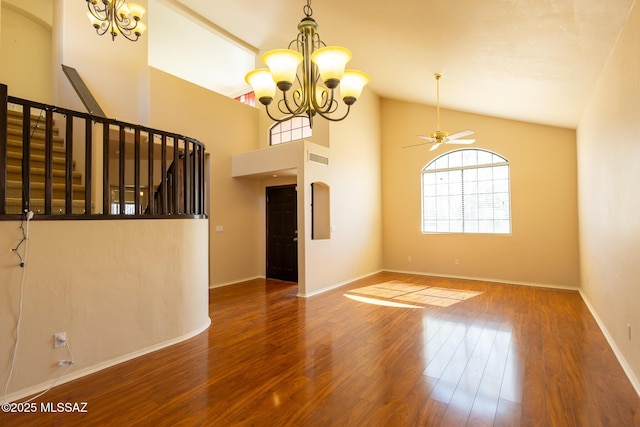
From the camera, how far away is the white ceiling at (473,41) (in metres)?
2.59

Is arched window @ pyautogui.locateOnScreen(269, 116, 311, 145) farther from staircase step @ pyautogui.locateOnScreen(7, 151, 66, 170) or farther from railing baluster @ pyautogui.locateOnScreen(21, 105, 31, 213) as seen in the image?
railing baluster @ pyautogui.locateOnScreen(21, 105, 31, 213)

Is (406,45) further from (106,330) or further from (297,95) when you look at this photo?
(106,330)

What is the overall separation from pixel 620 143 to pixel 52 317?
17.0ft

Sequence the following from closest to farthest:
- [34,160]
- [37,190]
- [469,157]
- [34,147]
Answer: [37,190] → [34,160] → [34,147] → [469,157]

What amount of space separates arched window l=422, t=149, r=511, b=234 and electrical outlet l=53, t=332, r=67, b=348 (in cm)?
661

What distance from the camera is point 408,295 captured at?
17.5ft

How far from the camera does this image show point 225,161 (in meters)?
6.39

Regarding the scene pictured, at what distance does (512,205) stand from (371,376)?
5195mm

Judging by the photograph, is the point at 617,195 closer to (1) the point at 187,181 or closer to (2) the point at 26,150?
(1) the point at 187,181

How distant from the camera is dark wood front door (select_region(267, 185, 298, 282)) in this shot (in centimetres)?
653

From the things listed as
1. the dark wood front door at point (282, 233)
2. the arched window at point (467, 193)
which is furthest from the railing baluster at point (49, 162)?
the arched window at point (467, 193)

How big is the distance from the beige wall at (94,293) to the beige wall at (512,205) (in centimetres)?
523

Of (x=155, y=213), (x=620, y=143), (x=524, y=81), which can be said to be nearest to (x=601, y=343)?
(x=620, y=143)

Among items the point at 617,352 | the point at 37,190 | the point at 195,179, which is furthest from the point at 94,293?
the point at 617,352
